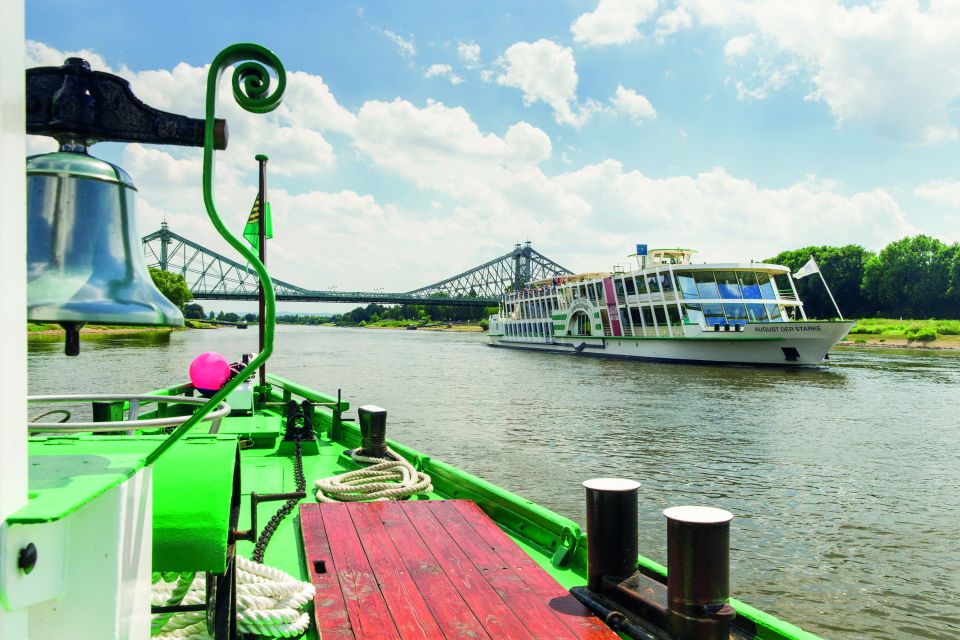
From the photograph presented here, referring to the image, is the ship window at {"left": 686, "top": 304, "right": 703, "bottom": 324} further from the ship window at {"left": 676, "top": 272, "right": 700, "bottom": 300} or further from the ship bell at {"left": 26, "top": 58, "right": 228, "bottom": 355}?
the ship bell at {"left": 26, "top": 58, "right": 228, "bottom": 355}

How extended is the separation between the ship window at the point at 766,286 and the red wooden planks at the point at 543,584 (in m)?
32.6

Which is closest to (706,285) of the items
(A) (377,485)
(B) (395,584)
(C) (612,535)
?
(A) (377,485)

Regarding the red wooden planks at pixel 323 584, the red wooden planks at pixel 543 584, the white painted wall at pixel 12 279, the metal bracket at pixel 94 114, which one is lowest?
the red wooden planks at pixel 543 584

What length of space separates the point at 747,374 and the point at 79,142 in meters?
30.6

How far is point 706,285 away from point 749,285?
6.79 feet

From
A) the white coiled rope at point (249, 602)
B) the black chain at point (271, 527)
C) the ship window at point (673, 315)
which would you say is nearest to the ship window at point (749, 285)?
the ship window at point (673, 315)

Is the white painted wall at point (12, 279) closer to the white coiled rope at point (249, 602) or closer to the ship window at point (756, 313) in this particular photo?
the white coiled rope at point (249, 602)

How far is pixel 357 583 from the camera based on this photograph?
360 centimetres

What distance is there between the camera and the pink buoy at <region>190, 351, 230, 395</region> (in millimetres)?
7348

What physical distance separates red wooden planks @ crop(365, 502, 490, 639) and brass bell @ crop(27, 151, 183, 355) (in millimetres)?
2122

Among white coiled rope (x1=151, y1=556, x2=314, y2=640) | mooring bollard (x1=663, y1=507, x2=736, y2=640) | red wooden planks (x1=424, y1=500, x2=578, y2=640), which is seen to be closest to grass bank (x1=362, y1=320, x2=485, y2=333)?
red wooden planks (x1=424, y1=500, x2=578, y2=640)

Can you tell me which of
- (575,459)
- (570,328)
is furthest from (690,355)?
(575,459)

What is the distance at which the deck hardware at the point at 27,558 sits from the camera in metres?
0.98

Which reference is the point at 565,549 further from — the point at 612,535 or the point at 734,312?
the point at 734,312
